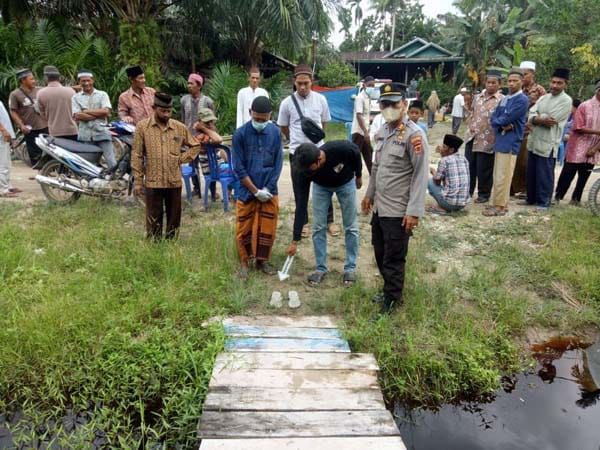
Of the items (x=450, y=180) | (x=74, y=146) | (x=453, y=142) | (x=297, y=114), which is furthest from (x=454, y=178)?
(x=74, y=146)

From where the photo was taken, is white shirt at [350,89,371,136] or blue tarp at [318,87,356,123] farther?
blue tarp at [318,87,356,123]

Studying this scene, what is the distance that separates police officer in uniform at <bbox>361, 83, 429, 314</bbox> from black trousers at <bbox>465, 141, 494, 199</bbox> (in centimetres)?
335

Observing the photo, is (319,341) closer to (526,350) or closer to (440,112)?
(526,350)

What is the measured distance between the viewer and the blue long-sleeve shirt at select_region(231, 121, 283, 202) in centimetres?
396

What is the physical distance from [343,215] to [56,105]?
4.64 meters

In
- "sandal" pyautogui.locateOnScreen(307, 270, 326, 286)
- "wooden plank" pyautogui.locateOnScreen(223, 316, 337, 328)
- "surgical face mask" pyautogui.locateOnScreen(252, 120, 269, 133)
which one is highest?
"surgical face mask" pyautogui.locateOnScreen(252, 120, 269, 133)

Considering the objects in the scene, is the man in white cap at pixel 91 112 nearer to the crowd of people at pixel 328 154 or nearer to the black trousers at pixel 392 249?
the crowd of people at pixel 328 154

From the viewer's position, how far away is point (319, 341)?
10.6 feet

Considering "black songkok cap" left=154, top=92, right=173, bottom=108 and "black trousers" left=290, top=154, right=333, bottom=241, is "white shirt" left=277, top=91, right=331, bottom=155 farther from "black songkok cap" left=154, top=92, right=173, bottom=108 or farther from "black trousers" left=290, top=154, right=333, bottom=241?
"black songkok cap" left=154, top=92, right=173, bottom=108

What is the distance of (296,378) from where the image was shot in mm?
2783

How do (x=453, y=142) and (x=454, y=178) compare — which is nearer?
(x=453, y=142)

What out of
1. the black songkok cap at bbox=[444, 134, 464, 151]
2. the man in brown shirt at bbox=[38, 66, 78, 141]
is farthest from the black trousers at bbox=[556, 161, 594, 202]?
the man in brown shirt at bbox=[38, 66, 78, 141]

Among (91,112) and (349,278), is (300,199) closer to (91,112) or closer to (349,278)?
(349,278)

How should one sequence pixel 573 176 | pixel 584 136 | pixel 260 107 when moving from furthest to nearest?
1. pixel 573 176
2. pixel 584 136
3. pixel 260 107
